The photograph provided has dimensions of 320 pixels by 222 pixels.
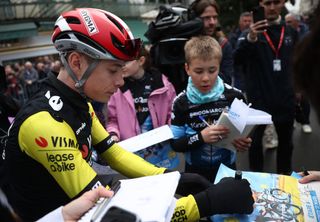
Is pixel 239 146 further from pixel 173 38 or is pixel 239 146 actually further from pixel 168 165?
pixel 173 38

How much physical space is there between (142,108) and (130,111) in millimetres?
120

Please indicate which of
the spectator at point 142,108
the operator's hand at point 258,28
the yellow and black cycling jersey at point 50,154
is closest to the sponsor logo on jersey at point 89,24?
the yellow and black cycling jersey at point 50,154

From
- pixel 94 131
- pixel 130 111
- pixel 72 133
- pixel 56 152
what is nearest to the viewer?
pixel 56 152

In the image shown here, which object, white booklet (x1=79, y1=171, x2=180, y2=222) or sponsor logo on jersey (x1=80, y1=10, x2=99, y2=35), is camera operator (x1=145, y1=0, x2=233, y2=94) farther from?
white booklet (x1=79, y1=171, x2=180, y2=222)

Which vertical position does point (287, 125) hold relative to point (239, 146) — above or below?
below

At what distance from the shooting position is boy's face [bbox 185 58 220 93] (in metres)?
2.38

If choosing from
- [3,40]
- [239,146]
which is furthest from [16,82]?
[239,146]

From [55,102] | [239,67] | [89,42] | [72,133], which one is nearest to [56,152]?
[72,133]

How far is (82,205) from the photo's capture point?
112cm

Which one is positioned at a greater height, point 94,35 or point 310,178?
point 94,35

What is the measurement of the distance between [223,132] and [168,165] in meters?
1.00

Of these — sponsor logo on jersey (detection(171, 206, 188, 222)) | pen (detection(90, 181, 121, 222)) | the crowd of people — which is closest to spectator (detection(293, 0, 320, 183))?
the crowd of people

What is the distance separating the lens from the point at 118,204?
1015 mm

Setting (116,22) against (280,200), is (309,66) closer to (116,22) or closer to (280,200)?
(280,200)
